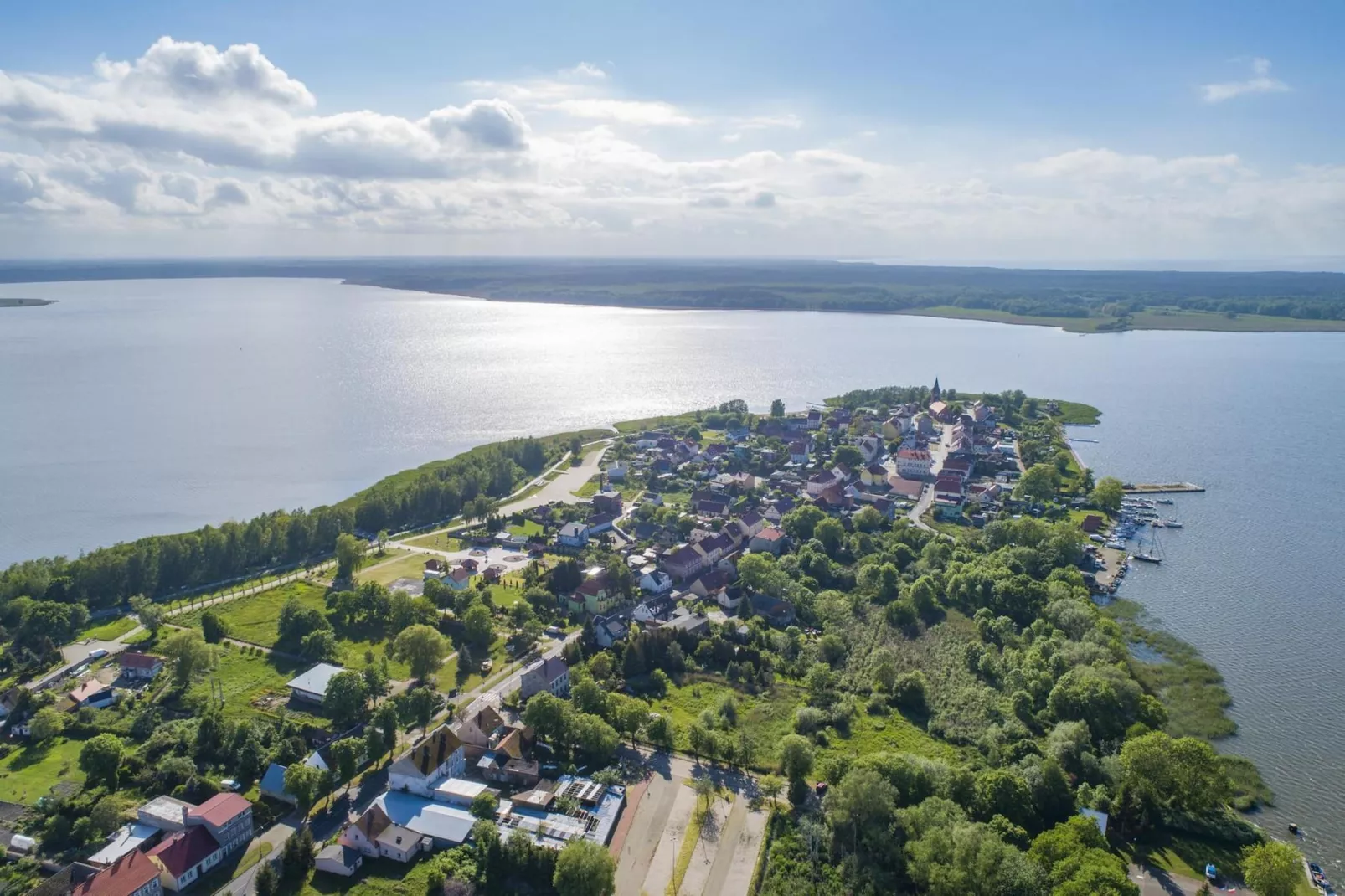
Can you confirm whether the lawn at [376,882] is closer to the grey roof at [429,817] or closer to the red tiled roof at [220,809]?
the grey roof at [429,817]

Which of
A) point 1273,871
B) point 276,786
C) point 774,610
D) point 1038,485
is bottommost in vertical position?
point 276,786

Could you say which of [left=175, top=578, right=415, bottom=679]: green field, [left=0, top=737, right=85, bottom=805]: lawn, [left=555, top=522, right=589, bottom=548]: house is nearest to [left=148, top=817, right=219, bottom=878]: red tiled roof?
[left=0, top=737, right=85, bottom=805]: lawn

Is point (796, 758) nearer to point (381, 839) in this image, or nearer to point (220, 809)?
point (381, 839)

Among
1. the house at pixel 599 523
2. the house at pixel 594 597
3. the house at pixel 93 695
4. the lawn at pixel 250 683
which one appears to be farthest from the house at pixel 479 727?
the house at pixel 599 523

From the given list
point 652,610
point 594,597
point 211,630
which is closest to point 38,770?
point 211,630

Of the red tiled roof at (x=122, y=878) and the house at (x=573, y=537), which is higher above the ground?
the house at (x=573, y=537)

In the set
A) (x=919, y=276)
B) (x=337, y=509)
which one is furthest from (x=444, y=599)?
(x=919, y=276)

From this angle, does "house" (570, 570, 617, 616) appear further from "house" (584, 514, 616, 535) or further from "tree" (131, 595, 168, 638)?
"tree" (131, 595, 168, 638)
